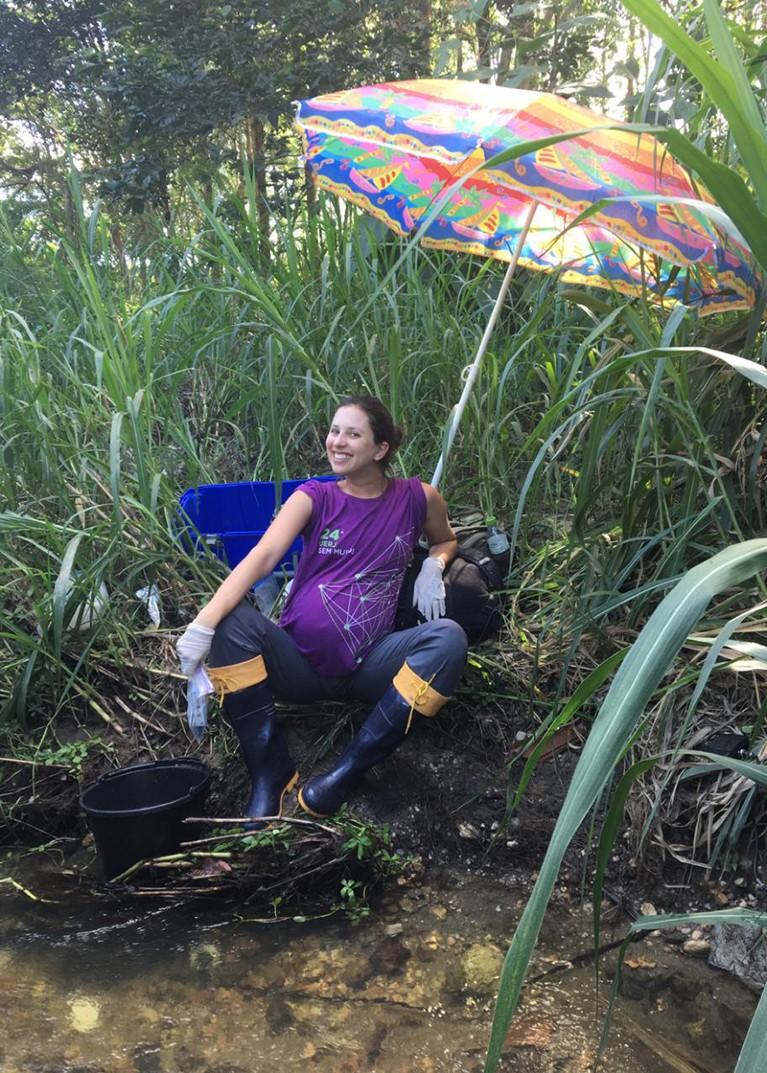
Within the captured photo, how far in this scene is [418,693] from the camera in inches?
86.1

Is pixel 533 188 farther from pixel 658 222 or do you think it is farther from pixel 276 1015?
pixel 276 1015

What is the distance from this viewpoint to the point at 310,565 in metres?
2.44

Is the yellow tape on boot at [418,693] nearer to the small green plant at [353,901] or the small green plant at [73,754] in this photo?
the small green plant at [353,901]

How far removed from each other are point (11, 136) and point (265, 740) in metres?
8.22

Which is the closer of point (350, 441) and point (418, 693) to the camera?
point (418, 693)

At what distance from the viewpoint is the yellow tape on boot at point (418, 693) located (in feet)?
7.18

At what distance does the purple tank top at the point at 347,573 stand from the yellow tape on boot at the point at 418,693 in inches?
7.4

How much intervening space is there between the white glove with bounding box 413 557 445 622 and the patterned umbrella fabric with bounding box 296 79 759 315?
92cm

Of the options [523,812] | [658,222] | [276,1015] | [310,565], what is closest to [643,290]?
[658,222]

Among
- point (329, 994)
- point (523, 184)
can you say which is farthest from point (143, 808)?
point (523, 184)

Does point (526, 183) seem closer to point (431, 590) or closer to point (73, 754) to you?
point (431, 590)

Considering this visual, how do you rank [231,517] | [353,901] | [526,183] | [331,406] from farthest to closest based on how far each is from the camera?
[331,406]
[231,517]
[526,183]
[353,901]

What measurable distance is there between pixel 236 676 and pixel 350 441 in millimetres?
713

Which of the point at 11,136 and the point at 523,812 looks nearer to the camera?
the point at 523,812
